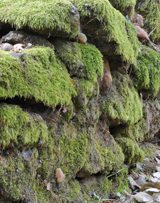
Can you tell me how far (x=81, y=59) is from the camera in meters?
3.34

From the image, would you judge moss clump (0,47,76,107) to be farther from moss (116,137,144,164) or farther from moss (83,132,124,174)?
moss (116,137,144,164)

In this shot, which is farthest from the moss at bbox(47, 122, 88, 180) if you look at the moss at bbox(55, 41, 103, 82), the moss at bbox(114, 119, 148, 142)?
the moss at bbox(114, 119, 148, 142)

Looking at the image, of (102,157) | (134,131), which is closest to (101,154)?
(102,157)

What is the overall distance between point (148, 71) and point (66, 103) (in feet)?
6.51

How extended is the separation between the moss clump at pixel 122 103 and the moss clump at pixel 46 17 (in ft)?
2.74

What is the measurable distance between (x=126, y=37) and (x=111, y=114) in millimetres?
919

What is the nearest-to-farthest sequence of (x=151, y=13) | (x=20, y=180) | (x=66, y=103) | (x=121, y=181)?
(x=20, y=180), (x=66, y=103), (x=121, y=181), (x=151, y=13)

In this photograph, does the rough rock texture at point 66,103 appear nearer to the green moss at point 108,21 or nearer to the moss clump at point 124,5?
the green moss at point 108,21

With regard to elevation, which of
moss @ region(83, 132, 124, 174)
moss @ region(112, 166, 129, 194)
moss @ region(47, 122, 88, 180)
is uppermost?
moss @ region(47, 122, 88, 180)

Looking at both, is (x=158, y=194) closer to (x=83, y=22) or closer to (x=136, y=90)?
(x=136, y=90)

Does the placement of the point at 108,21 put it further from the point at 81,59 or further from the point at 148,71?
the point at 148,71

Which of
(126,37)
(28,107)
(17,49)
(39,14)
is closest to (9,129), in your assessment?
(28,107)

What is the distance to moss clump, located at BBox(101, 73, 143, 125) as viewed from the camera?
377 centimetres

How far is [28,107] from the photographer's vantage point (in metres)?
2.74
